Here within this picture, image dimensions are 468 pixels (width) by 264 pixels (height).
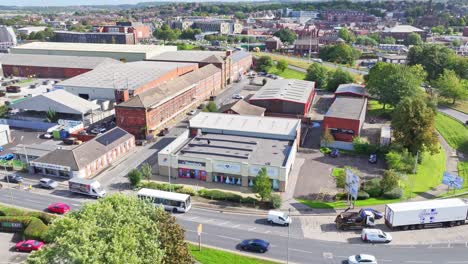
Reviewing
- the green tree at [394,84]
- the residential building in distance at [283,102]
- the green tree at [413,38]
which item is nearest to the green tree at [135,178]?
the residential building in distance at [283,102]

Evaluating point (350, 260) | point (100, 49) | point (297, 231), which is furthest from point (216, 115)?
point (100, 49)

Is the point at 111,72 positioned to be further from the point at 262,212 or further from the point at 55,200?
the point at 262,212

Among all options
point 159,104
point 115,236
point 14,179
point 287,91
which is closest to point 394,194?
point 115,236

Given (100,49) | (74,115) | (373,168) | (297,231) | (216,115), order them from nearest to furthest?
(297,231)
(373,168)
(216,115)
(74,115)
(100,49)

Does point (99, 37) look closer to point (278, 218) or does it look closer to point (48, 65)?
point (48, 65)

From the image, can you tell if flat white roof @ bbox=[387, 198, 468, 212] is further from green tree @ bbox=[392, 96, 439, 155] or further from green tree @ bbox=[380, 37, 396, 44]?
green tree @ bbox=[380, 37, 396, 44]

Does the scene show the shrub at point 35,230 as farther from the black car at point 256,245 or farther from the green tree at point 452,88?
the green tree at point 452,88
